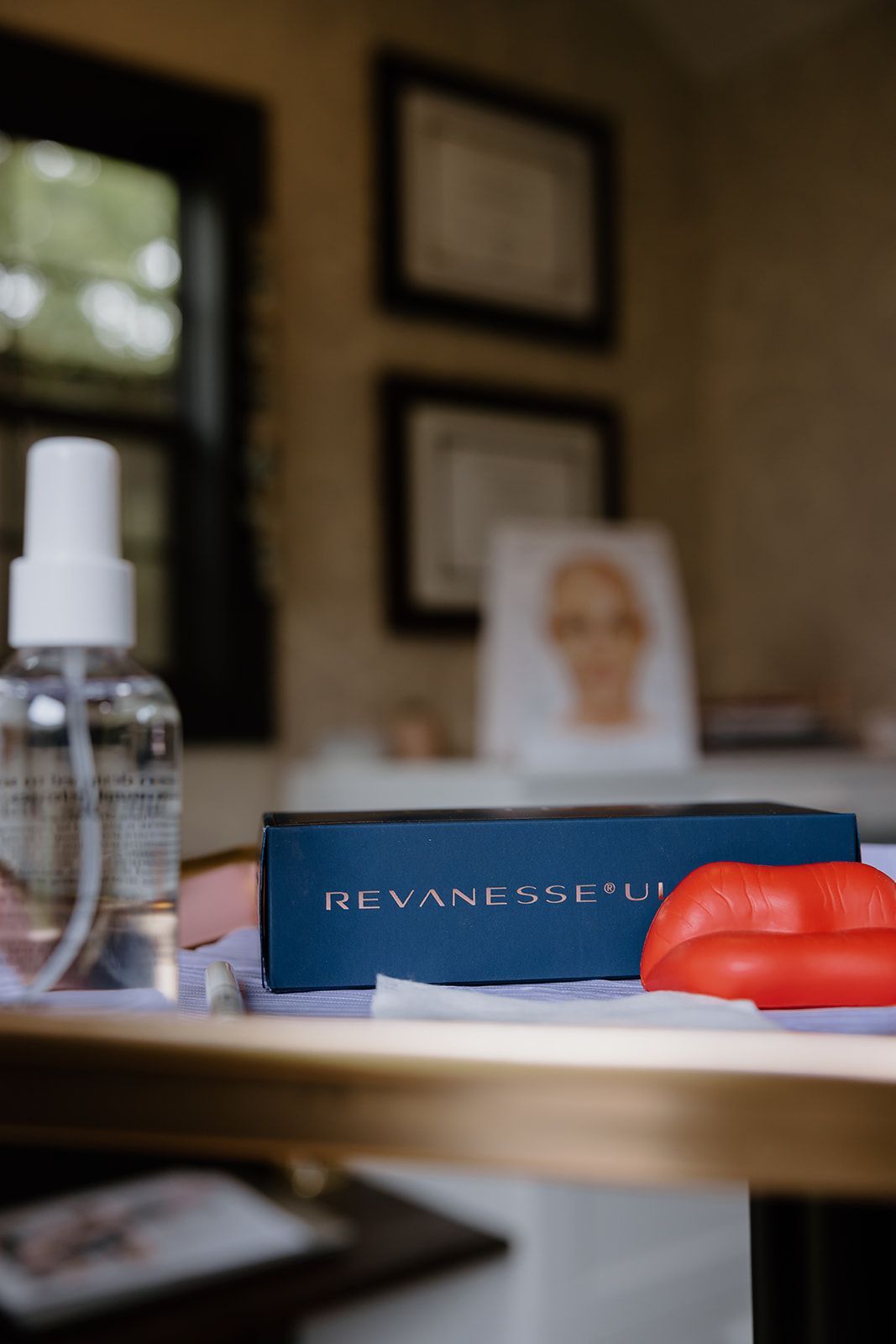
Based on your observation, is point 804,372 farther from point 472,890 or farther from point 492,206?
point 472,890

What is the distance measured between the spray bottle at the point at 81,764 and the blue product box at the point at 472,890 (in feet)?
0.10

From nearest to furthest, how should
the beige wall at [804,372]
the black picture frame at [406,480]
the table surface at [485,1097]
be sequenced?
the table surface at [485,1097] → the black picture frame at [406,480] → the beige wall at [804,372]

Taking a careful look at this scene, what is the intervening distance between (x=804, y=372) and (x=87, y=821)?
2202 millimetres

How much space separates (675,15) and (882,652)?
4.22ft

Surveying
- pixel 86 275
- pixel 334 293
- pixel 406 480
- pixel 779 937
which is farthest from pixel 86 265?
pixel 779 937

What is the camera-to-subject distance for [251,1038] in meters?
0.20

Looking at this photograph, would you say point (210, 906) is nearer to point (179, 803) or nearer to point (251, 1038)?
point (179, 803)

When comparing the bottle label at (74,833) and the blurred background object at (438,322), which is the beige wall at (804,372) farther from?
the bottle label at (74,833)

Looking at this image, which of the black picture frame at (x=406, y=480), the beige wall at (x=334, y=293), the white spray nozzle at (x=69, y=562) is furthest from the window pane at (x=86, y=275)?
the white spray nozzle at (x=69, y=562)

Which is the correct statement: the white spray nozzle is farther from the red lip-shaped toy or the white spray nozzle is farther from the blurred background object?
the blurred background object

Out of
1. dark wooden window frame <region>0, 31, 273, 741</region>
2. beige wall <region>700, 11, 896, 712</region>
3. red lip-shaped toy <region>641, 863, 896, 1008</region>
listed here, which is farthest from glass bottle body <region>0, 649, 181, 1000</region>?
beige wall <region>700, 11, 896, 712</region>

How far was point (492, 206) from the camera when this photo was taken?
2139mm

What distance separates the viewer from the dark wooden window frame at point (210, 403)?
5.83ft

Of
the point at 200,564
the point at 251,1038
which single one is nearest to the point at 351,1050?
the point at 251,1038
